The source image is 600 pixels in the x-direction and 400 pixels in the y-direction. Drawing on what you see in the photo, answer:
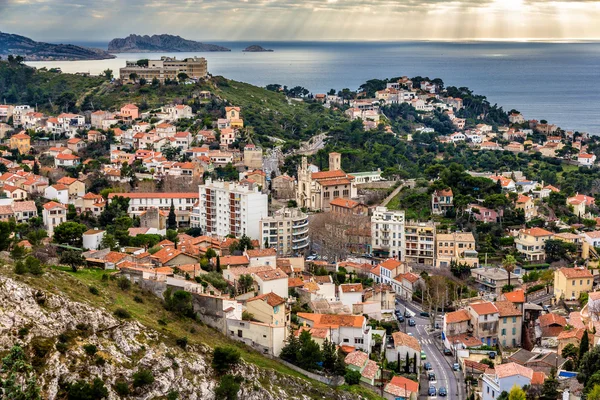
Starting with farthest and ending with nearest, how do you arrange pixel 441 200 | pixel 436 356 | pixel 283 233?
pixel 441 200 < pixel 283 233 < pixel 436 356

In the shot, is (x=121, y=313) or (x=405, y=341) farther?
(x=405, y=341)

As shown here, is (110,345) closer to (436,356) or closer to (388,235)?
(436,356)

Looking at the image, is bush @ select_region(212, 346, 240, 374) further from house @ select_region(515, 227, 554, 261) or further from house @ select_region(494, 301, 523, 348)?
house @ select_region(515, 227, 554, 261)

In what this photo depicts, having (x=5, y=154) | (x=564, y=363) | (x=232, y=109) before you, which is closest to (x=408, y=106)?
(x=232, y=109)

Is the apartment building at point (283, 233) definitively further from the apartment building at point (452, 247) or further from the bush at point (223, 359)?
the bush at point (223, 359)

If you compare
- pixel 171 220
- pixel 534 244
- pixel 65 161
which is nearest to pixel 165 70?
pixel 65 161

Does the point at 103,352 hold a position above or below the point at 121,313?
below

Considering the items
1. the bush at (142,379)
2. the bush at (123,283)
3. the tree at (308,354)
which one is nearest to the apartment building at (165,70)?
the bush at (123,283)
